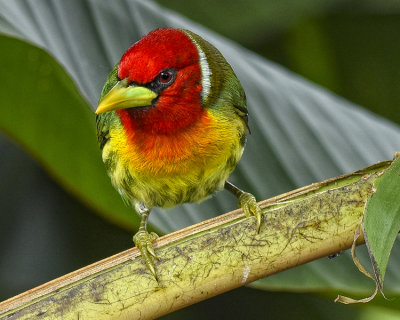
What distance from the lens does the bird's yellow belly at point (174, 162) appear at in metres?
1.69

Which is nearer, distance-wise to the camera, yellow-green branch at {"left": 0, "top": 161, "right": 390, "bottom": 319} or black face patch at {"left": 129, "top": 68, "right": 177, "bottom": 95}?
yellow-green branch at {"left": 0, "top": 161, "right": 390, "bottom": 319}

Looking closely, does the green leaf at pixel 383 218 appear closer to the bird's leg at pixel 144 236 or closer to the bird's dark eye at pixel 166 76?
the bird's leg at pixel 144 236

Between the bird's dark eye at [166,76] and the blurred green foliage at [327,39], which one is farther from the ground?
the bird's dark eye at [166,76]

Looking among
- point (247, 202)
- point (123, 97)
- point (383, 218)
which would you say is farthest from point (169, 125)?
point (383, 218)

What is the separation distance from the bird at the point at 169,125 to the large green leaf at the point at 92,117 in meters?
0.10

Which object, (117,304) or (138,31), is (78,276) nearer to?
(117,304)

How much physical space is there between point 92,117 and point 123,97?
1.03ft

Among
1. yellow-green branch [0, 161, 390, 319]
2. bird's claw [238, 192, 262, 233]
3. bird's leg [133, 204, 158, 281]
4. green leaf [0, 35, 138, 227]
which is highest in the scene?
green leaf [0, 35, 138, 227]

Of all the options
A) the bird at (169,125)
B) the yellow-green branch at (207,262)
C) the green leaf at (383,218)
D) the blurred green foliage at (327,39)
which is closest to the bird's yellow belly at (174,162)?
the bird at (169,125)

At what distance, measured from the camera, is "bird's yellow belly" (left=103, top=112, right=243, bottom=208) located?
1.69 meters

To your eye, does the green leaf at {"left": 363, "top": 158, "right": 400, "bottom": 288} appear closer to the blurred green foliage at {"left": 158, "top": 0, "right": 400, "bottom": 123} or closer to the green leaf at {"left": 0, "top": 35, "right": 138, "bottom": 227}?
the green leaf at {"left": 0, "top": 35, "right": 138, "bottom": 227}

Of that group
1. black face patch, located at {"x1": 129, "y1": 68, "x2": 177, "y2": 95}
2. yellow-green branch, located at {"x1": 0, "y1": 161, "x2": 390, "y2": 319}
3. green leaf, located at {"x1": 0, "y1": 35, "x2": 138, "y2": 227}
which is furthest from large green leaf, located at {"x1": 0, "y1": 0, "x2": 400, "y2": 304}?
yellow-green branch, located at {"x1": 0, "y1": 161, "x2": 390, "y2": 319}

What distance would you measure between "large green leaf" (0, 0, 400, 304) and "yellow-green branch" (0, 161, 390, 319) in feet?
1.73

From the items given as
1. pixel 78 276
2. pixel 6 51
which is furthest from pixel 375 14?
pixel 78 276
